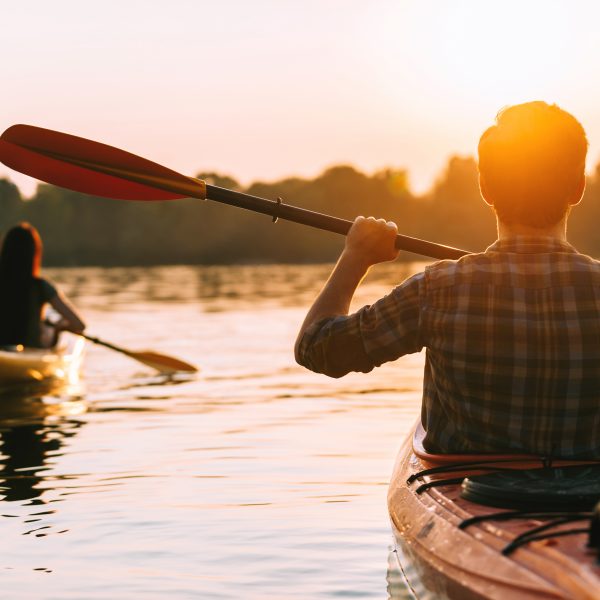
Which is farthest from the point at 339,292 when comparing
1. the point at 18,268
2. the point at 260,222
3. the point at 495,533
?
the point at 260,222

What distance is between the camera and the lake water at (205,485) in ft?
16.9

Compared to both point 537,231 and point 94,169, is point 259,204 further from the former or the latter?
point 537,231

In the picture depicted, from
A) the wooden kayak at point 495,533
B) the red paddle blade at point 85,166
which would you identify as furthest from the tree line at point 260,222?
the wooden kayak at point 495,533

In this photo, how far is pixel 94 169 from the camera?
19.6 feet

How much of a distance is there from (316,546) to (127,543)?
3.11 feet

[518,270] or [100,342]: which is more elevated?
[518,270]

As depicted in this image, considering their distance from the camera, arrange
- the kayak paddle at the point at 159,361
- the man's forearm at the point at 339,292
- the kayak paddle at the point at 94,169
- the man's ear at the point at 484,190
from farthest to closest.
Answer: the kayak paddle at the point at 159,361
the kayak paddle at the point at 94,169
the man's forearm at the point at 339,292
the man's ear at the point at 484,190

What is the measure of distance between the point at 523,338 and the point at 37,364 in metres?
A: 9.61

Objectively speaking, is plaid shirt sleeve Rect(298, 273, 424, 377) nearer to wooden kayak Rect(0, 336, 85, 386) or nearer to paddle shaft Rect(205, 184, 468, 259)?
paddle shaft Rect(205, 184, 468, 259)

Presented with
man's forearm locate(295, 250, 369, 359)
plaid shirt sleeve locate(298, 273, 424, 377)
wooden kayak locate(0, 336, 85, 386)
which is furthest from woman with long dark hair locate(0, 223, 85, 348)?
plaid shirt sleeve locate(298, 273, 424, 377)

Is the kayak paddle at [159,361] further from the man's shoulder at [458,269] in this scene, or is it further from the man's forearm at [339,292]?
the man's shoulder at [458,269]

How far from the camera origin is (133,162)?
584cm

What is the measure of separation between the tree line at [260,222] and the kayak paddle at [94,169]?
88.2 metres

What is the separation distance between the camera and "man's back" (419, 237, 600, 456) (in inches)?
129
